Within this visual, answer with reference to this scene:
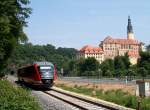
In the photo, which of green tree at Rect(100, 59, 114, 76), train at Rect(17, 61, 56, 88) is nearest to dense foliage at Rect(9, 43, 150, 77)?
green tree at Rect(100, 59, 114, 76)

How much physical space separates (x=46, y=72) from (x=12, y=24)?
7.47 m

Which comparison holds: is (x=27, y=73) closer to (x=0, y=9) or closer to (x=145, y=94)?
(x=0, y=9)

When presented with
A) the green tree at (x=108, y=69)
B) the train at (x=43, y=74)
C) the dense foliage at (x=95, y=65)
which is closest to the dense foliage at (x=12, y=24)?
the train at (x=43, y=74)

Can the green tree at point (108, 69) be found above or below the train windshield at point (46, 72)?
above

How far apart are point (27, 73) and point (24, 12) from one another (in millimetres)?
7085

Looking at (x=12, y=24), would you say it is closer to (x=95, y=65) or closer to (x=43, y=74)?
(x=43, y=74)

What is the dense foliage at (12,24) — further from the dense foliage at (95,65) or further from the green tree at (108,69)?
the green tree at (108,69)

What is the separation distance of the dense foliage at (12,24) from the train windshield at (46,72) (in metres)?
4.63

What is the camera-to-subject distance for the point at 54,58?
647 feet

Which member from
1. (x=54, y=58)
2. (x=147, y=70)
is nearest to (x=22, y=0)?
(x=147, y=70)

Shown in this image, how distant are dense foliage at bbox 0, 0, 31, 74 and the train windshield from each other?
4634 mm

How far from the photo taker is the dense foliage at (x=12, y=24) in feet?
154

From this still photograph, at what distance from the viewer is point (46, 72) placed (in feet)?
158

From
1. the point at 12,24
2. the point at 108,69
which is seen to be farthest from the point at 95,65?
the point at 12,24
